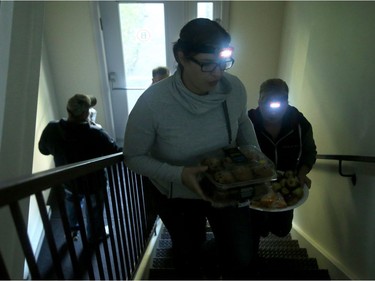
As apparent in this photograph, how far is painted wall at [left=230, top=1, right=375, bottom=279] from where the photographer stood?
1.48 metres

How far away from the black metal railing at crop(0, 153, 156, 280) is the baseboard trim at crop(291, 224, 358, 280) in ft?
4.24

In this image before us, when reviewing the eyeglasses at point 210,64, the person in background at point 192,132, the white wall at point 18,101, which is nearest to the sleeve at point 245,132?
the person in background at point 192,132

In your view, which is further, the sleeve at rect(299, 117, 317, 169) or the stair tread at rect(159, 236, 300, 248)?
the stair tread at rect(159, 236, 300, 248)

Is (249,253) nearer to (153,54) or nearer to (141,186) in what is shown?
(141,186)

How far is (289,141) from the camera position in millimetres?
1575

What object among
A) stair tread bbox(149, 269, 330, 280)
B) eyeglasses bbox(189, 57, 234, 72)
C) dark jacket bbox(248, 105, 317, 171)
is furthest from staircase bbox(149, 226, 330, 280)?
eyeglasses bbox(189, 57, 234, 72)

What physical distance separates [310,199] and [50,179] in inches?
84.2

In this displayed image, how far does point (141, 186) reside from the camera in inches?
73.3

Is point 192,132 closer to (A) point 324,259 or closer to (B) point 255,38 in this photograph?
(A) point 324,259

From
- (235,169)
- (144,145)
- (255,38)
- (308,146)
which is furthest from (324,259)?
(255,38)

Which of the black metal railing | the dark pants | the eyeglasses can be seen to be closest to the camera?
the black metal railing

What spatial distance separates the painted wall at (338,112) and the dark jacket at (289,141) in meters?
0.29

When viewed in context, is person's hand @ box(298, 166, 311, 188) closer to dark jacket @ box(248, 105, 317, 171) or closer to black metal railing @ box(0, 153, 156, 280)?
dark jacket @ box(248, 105, 317, 171)

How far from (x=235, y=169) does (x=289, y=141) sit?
0.75 m
